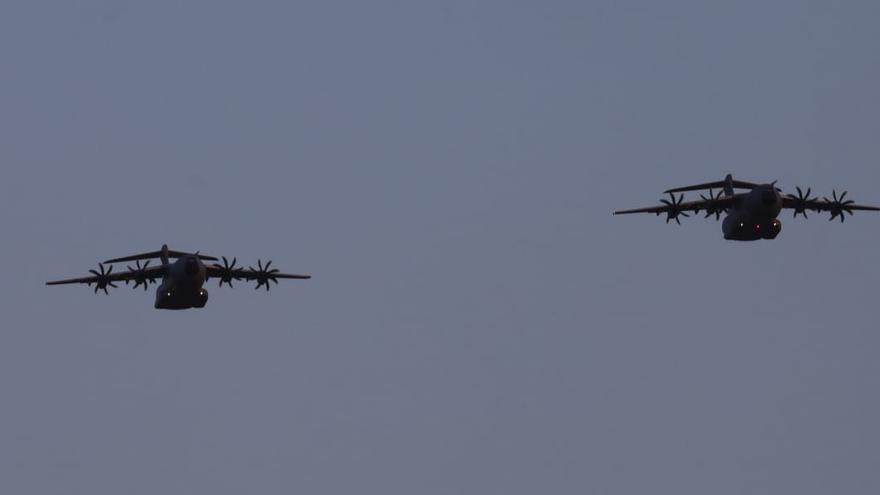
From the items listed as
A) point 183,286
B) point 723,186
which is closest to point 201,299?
point 183,286

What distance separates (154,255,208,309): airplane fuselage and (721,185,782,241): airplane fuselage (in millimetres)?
32057

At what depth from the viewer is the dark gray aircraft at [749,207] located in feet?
444

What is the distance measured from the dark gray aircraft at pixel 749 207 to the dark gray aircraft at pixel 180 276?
23.6 meters

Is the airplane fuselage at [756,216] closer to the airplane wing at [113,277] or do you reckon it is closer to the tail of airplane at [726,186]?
the tail of airplane at [726,186]

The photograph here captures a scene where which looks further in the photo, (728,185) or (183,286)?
(728,185)

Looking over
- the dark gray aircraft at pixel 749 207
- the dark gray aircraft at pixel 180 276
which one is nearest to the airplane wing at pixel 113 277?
the dark gray aircraft at pixel 180 276

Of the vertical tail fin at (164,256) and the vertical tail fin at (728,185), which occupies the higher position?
the vertical tail fin at (728,185)

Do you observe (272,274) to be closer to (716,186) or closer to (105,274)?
(105,274)

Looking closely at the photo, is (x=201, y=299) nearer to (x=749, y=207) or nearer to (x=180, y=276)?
(x=180, y=276)

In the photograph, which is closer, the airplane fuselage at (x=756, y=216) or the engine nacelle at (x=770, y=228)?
the airplane fuselage at (x=756, y=216)

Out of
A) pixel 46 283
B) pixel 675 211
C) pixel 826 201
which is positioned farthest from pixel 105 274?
pixel 826 201

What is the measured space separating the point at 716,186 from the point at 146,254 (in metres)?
34.9

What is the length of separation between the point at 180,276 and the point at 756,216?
34.4m

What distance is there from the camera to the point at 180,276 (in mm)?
131625
